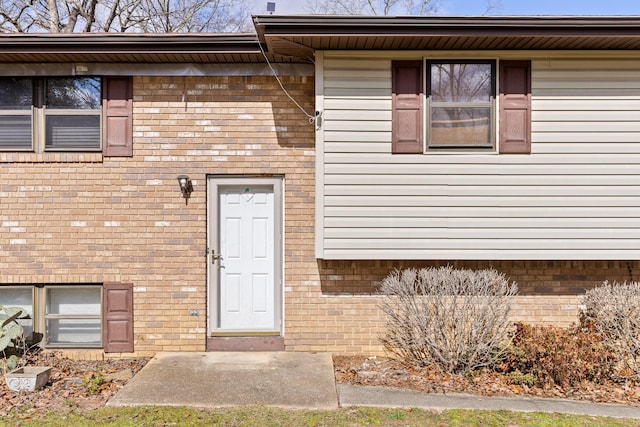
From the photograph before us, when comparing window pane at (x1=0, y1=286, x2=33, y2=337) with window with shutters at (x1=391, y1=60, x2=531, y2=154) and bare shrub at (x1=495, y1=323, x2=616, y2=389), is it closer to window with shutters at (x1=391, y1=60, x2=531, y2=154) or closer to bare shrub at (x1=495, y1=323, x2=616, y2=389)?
window with shutters at (x1=391, y1=60, x2=531, y2=154)

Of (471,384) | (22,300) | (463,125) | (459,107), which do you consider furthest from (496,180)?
(22,300)

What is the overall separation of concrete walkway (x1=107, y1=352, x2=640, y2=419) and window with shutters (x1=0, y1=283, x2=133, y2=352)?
82 cm

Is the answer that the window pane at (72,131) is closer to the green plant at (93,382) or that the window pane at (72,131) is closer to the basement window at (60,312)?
the basement window at (60,312)

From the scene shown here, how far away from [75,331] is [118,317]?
64 centimetres

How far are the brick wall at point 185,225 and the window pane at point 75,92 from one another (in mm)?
546

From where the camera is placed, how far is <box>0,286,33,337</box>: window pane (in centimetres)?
603

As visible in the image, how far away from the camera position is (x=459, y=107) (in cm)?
563

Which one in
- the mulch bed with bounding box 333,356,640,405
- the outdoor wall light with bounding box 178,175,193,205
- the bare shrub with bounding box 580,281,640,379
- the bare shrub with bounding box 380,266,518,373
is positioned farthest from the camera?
the outdoor wall light with bounding box 178,175,193,205

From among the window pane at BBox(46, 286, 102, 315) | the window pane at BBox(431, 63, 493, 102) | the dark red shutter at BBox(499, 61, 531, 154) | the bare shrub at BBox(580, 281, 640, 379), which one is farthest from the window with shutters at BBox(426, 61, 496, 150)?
the window pane at BBox(46, 286, 102, 315)

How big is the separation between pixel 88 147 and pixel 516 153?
5194 millimetres

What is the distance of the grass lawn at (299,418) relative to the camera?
4039 millimetres

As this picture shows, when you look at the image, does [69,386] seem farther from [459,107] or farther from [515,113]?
[515,113]

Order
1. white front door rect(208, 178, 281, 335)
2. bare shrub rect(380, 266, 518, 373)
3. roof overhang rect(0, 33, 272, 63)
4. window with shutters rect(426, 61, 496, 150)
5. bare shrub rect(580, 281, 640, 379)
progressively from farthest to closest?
1. white front door rect(208, 178, 281, 335)
2. window with shutters rect(426, 61, 496, 150)
3. roof overhang rect(0, 33, 272, 63)
4. bare shrub rect(380, 266, 518, 373)
5. bare shrub rect(580, 281, 640, 379)

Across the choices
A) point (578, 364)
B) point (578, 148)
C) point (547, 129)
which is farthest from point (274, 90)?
point (578, 364)
